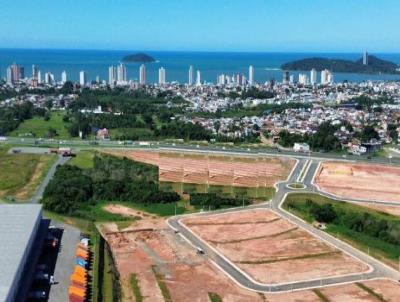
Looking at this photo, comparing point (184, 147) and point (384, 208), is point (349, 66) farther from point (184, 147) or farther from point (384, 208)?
point (384, 208)

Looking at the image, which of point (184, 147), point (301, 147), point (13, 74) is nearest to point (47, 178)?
point (184, 147)

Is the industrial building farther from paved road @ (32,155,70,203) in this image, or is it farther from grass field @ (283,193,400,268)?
grass field @ (283,193,400,268)

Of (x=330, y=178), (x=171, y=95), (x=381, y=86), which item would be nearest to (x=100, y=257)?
(x=330, y=178)

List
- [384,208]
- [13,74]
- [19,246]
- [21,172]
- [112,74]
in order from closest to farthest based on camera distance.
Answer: [19,246], [384,208], [21,172], [13,74], [112,74]

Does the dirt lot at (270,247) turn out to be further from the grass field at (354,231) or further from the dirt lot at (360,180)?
the dirt lot at (360,180)

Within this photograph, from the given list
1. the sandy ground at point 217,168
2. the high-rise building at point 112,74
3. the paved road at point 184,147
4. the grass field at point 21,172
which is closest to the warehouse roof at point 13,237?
the grass field at point 21,172

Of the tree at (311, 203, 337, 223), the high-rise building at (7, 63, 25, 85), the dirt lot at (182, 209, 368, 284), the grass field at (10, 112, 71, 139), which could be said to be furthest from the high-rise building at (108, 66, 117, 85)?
the tree at (311, 203, 337, 223)
